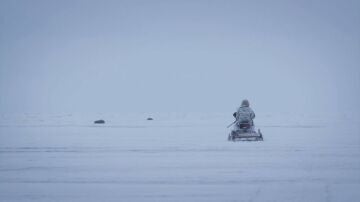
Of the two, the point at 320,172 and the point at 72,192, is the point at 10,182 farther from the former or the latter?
the point at 320,172

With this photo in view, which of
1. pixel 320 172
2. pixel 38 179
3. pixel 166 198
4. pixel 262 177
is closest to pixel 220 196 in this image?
pixel 166 198

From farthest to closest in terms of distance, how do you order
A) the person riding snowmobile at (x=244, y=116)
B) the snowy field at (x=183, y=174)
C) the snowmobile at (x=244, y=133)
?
the person riding snowmobile at (x=244, y=116) → the snowmobile at (x=244, y=133) → the snowy field at (x=183, y=174)

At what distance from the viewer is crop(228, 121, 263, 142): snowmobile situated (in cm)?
1989

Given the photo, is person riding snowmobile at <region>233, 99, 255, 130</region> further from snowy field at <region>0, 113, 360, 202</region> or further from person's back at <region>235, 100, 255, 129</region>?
snowy field at <region>0, 113, 360, 202</region>

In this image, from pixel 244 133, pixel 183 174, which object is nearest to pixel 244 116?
pixel 244 133

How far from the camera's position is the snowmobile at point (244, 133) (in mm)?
19891

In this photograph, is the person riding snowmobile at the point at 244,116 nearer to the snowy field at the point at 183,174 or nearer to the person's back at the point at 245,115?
the person's back at the point at 245,115

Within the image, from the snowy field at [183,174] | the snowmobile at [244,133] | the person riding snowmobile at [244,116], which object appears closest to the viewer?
the snowy field at [183,174]

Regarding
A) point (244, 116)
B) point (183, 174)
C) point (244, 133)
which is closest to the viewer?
point (183, 174)

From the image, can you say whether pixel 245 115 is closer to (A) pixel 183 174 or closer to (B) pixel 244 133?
(B) pixel 244 133

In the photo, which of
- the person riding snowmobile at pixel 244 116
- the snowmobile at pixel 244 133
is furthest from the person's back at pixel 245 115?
the snowmobile at pixel 244 133

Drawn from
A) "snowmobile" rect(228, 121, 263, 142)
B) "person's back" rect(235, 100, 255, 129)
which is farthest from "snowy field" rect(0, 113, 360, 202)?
"person's back" rect(235, 100, 255, 129)

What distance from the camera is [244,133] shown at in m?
20.0

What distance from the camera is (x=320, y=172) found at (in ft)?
34.3
